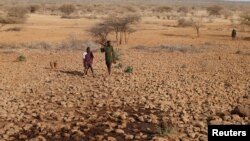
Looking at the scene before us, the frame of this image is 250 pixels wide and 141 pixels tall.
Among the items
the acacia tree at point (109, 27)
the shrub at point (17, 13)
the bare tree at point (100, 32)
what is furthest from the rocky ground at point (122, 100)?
the shrub at point (17, 13)

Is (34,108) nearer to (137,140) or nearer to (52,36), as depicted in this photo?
(137,140)

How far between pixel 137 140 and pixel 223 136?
1779 millimetres

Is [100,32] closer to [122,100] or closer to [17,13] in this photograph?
[122,100]

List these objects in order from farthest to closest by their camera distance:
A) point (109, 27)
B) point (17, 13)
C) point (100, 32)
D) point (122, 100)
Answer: point (17, 13) < point (109, 27) < point (100, 32) < point (122, 100)

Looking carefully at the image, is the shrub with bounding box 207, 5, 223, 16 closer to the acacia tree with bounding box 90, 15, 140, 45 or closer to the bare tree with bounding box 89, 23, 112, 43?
the acacia tree with bounding box 90, 15, 140, 45

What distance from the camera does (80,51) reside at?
76.1ft

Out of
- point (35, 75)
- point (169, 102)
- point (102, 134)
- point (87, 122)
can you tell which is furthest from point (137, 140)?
point (35, 75)

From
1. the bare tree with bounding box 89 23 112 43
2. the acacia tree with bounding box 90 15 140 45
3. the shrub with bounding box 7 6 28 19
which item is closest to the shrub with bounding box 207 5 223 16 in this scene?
the shrub with bounding box 7 6 28 19

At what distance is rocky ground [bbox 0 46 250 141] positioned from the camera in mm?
9070

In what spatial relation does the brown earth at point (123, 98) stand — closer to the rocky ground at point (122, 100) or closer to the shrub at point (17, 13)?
the rocky ground at point (122, 100)

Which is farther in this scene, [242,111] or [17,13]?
[17,13]

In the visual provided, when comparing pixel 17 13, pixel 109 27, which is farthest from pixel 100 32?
pixel 17 13

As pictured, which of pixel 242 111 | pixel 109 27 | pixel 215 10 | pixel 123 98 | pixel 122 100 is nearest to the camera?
pixel 242 111

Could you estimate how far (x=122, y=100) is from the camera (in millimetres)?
11508
